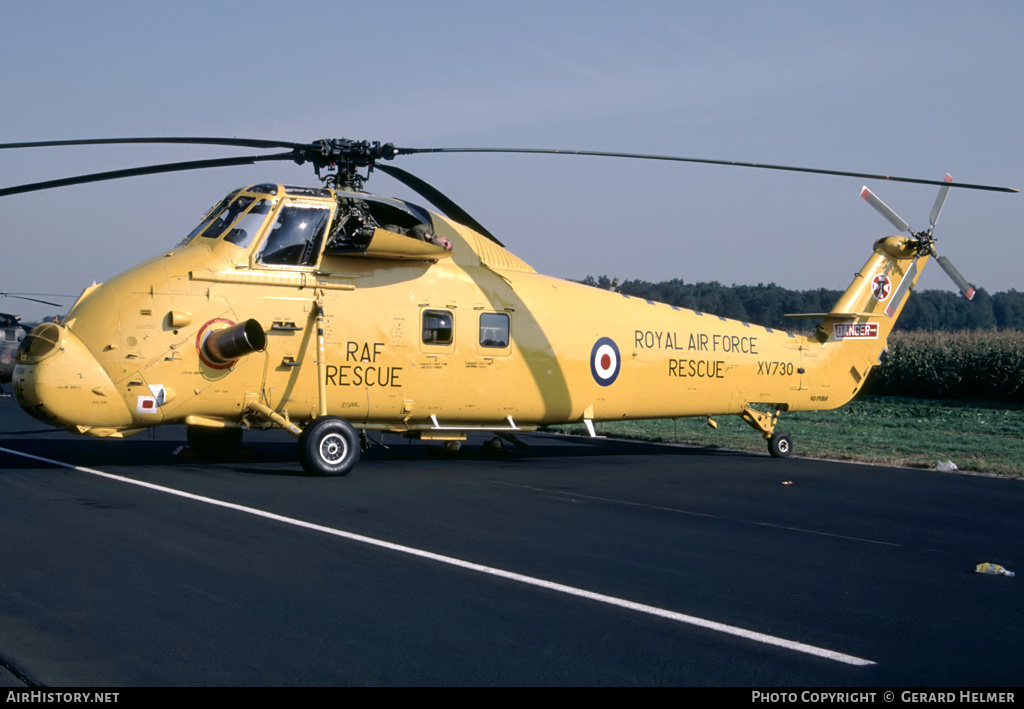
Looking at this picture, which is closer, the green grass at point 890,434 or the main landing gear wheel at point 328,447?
the main landing gear wheel at point 328,447

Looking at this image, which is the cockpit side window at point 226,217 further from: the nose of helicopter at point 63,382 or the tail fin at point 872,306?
the tail fin at point 872,306

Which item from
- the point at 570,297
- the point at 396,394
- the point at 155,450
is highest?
the point at 570,297

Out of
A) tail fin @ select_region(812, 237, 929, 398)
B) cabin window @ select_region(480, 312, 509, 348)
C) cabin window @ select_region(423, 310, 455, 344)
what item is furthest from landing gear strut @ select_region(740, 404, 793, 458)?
cabin window @ select_region(423, 310, 455, 344)

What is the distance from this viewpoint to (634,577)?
7.09m

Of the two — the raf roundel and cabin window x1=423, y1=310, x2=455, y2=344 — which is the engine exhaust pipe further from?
the raf roundel

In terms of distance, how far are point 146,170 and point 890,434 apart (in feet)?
58.3

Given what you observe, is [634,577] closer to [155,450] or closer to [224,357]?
[224,357]

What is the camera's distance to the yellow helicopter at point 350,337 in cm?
1216

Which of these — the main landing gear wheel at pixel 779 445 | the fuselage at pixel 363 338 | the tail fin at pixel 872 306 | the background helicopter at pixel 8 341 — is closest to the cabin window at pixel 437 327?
the fuselage at pixel 363 338

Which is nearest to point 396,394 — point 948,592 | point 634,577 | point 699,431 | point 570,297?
point 570,297

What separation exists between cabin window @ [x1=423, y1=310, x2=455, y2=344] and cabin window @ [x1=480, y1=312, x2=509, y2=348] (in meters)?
0.54

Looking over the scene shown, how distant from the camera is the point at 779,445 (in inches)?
677

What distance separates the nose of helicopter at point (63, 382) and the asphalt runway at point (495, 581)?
810mm
